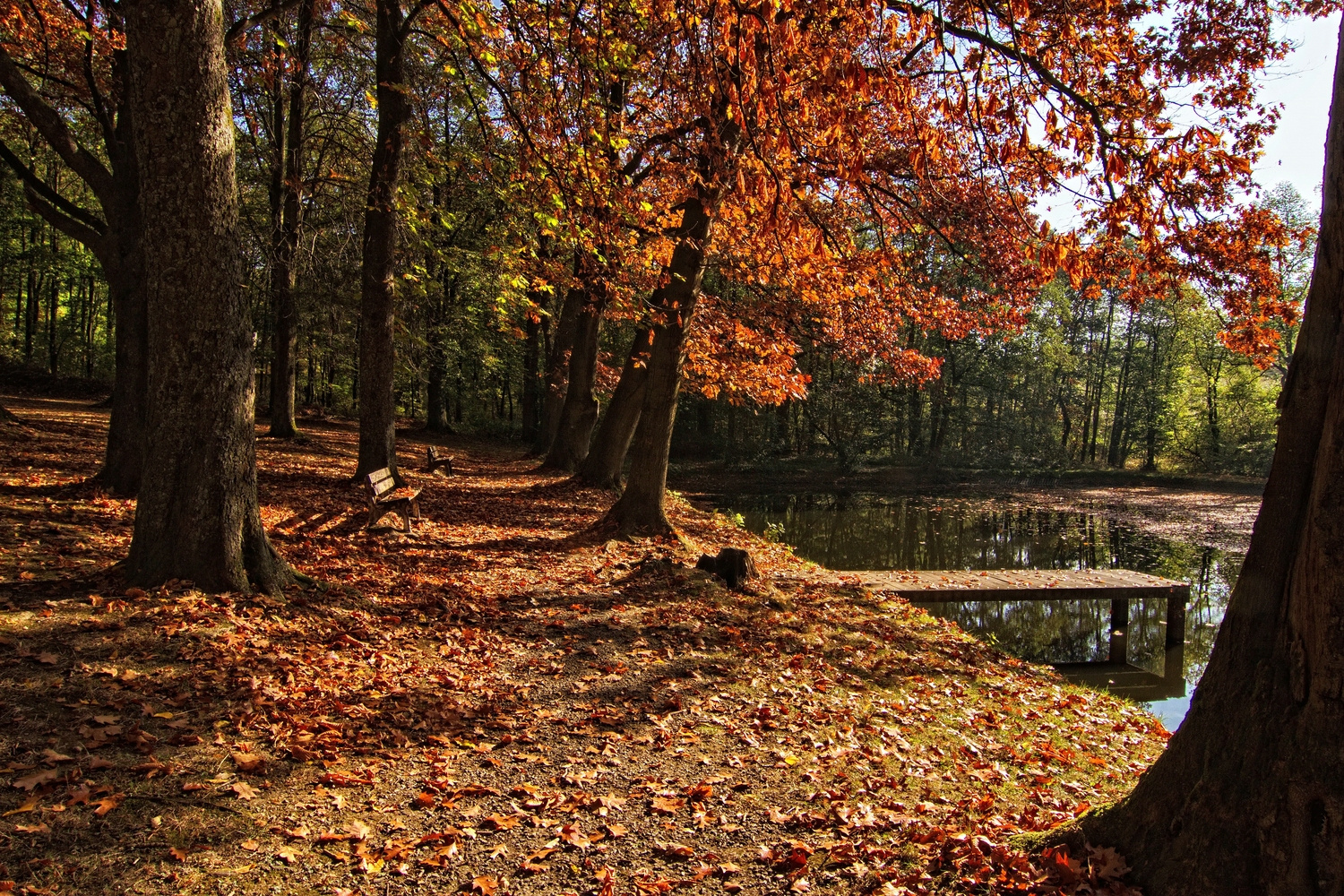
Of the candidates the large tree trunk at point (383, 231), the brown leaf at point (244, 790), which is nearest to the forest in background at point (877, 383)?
the large tree trunk at point (383, 231)

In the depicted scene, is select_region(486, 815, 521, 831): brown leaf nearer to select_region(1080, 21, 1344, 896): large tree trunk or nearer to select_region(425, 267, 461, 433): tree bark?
select_region(1080, 21, 1344, 896): large tree trunk

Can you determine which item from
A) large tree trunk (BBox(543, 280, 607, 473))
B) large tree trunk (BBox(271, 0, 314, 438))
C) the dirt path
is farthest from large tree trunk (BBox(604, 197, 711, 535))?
large tree trunk (BBox(271, 0, 314, 438))

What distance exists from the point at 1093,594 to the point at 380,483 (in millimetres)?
10452

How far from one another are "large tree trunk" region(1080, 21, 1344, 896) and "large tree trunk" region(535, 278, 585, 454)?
1306 centimetres

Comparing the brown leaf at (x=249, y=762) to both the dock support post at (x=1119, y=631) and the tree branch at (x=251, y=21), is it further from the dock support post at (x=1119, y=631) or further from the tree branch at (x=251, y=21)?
the dock support post at (x=1119, y=631)

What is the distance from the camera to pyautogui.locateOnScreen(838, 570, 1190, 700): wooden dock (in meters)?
10.5

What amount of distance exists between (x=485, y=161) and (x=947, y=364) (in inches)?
1305

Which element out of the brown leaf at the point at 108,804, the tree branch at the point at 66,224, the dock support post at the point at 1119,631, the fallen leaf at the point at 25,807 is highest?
the tree branch at the point at 66,224

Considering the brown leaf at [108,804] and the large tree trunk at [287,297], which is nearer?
the brown leaf at [108,804]

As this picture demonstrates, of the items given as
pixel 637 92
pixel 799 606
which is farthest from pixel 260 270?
pixel 799 606

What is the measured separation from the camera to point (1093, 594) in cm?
1152

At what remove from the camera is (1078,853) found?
3043mm

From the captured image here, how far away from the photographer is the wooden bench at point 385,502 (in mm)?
9250

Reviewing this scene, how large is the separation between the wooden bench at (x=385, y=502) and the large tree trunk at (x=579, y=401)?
714cm
